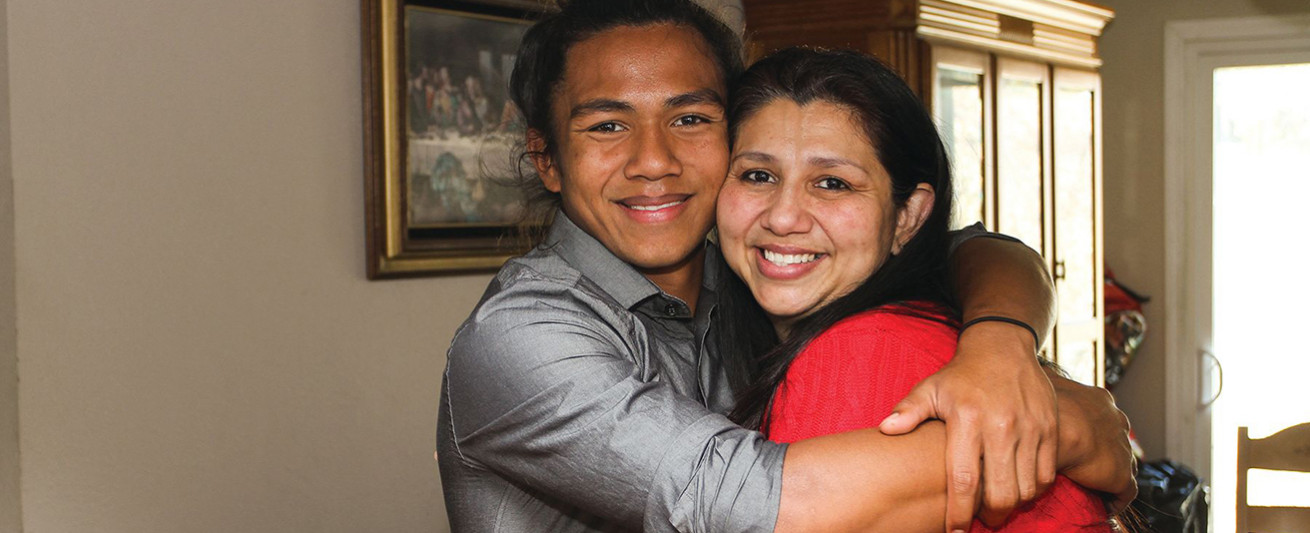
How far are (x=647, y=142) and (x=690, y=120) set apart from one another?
60mm

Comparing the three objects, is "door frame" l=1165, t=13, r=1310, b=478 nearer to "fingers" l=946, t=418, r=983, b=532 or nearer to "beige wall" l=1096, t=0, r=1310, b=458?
"beige wall" l=1096, t=0, r=1310, b=458

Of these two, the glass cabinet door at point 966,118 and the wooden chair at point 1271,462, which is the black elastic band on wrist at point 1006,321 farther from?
the glass cabinet door at point 966,118

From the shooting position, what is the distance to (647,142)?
151 centimetres

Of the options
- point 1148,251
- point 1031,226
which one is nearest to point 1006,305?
point 1031,226

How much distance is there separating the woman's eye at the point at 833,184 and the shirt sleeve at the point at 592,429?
12.0 inches

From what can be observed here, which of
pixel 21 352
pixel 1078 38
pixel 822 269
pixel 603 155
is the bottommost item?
pixel 21 352

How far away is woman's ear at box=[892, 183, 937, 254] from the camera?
148cm

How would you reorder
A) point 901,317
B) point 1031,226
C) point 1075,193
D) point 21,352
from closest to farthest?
1. point 901,317
2. point 21,352
3. point 1031,226
4. point 1075,193

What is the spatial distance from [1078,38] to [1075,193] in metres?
0.52

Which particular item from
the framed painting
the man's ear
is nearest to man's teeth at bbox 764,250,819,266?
the man's ear

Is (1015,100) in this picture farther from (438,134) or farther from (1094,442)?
(1094,442)

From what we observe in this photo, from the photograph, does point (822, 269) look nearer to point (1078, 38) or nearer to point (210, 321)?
point (210, 321)

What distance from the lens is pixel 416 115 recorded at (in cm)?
281

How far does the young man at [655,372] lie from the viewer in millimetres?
1099
